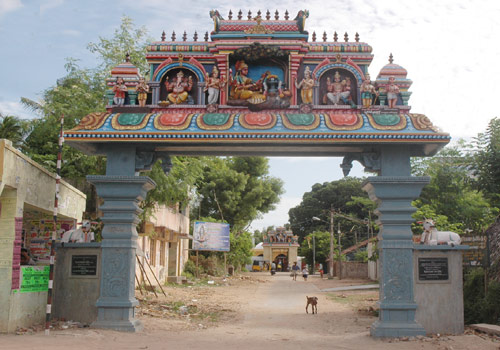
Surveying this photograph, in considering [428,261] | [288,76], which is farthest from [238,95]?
[428,261]

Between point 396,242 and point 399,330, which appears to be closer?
point 399,330

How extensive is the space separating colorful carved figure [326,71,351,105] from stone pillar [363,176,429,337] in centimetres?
173

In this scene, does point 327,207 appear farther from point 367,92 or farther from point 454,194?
point 367,92

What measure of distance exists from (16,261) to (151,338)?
2649mm

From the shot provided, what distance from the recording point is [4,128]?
14.9 metres

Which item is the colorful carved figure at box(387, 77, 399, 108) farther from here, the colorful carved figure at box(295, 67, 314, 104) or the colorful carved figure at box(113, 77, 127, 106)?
the colorful carved figure at box(113, 77, 127, 106)

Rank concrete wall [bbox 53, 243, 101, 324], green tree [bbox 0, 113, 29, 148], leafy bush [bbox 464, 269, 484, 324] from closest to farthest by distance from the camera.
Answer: concrete wall [bbox 53, 243, 101, 324], leafy bush [bbox 464, 269, 484, 324], green tree [bbox 0, 113, 29, 148]

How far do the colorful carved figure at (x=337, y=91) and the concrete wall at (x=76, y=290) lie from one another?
5239mm

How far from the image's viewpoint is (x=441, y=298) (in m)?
8.88

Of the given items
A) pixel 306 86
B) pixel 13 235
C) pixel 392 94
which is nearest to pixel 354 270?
pixel 392 94

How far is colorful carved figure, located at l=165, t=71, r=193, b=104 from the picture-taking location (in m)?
9.85

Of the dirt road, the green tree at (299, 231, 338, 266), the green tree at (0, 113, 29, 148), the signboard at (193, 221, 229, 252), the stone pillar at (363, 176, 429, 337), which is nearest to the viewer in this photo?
the dirt road

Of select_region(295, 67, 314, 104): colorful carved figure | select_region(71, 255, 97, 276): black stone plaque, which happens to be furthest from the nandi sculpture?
select_region(71, 255, 97, 276): black stone plaque

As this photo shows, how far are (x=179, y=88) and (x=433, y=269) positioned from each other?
5.86 meters
